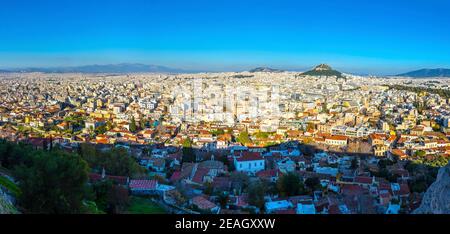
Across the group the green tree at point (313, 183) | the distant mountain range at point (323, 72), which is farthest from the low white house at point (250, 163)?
the distant mountain range at point (323, 72)

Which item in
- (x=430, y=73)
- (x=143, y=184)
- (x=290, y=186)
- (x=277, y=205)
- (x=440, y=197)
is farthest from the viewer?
(x=430, y=73)

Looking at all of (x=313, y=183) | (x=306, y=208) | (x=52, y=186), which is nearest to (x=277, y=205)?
(x=306, y=208)

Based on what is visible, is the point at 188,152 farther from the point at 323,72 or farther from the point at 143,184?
the point at 323,72

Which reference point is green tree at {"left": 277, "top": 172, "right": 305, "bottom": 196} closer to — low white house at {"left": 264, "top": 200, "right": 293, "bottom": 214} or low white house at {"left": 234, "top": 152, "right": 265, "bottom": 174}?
low white house at {"left": 264, "top": 200, "right": 293, "bottom": 214}

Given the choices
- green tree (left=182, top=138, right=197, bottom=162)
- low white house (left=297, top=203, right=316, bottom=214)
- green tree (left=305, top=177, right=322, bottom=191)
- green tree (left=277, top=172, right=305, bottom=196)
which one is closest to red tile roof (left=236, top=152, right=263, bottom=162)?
green tree (left=182, top=138, right=197, bottom=162)

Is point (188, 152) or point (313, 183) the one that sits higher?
point (313, 183)

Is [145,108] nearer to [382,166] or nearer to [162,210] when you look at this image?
[382,166]
